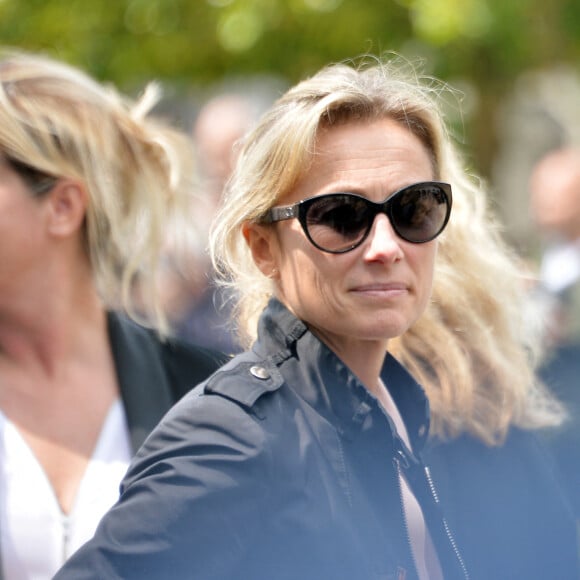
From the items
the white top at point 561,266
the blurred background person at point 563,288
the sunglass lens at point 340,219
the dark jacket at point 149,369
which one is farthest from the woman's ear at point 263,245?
the white top at point 561,266

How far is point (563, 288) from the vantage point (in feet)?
15.7

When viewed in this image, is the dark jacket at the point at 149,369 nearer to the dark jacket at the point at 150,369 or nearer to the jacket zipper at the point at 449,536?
the dark jacket at the point at 150,369

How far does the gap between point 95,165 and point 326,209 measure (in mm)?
973

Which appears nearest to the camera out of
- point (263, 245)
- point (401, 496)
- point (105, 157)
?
point (401, 496)

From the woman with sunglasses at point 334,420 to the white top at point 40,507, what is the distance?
0.45m

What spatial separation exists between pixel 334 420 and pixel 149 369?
87 centimetres

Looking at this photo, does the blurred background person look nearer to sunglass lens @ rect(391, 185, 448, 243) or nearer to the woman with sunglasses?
the woman with sunglasses

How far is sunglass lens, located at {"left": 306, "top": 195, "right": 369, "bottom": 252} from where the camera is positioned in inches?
66.4

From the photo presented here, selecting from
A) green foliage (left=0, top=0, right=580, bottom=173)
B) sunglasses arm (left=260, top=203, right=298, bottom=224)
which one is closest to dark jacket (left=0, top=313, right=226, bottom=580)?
sunglasses arm (left=260, top=203, right=298, bottom=224)

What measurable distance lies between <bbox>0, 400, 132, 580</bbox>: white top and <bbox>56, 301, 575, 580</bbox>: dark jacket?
24.6 inches

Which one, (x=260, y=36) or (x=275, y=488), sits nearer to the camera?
(x=275, y=488)

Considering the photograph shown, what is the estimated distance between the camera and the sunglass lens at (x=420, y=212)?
171cm

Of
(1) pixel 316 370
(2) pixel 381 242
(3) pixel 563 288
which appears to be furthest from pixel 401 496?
(3) pixel 563 288

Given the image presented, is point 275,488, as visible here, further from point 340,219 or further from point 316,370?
point 340,219
